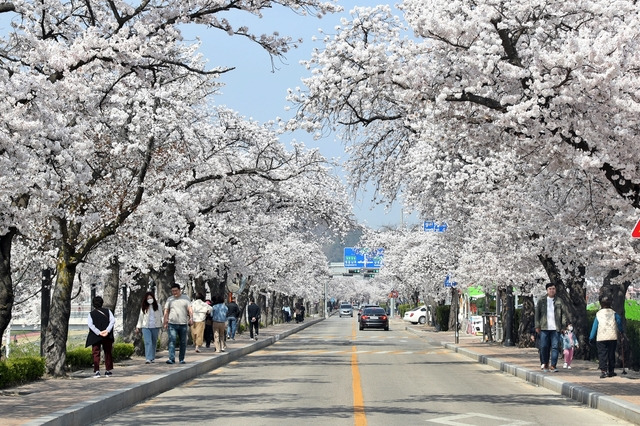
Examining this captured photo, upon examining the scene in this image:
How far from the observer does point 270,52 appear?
15836 millimetres

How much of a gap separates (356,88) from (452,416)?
6.05m

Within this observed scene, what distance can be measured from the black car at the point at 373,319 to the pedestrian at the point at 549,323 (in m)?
44.7

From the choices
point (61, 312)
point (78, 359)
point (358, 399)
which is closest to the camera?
point (358, 399)

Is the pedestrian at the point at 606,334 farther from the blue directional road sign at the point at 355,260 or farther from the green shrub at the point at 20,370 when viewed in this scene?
the blue directional road sign at the point at 355,260

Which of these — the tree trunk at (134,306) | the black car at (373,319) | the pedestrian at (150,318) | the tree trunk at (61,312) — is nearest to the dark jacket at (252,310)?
the tree trunk at (134,306)

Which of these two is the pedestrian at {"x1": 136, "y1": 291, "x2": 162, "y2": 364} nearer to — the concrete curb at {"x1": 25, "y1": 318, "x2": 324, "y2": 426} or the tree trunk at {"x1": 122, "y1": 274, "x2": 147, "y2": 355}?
the concrete curb at {"x1": 25, "y1": 318, "x2": 324, "y2": 426}

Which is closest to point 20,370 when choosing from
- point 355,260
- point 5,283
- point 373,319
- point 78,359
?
point 5,283

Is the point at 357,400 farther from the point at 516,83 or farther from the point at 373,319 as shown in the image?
the point at 373,319

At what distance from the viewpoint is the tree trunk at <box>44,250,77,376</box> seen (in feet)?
64.9

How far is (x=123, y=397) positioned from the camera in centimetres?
1523

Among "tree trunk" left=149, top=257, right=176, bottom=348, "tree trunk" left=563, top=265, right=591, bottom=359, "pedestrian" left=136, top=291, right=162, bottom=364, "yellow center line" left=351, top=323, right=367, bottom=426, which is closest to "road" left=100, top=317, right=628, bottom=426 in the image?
"yellow center line" left=351, top=323, right=367, bottom=426

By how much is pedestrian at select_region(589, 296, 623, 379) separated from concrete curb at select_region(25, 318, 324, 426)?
335 inches

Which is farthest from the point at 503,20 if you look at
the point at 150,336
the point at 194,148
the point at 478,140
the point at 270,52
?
the point at 194,148

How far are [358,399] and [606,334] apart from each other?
227 inches
